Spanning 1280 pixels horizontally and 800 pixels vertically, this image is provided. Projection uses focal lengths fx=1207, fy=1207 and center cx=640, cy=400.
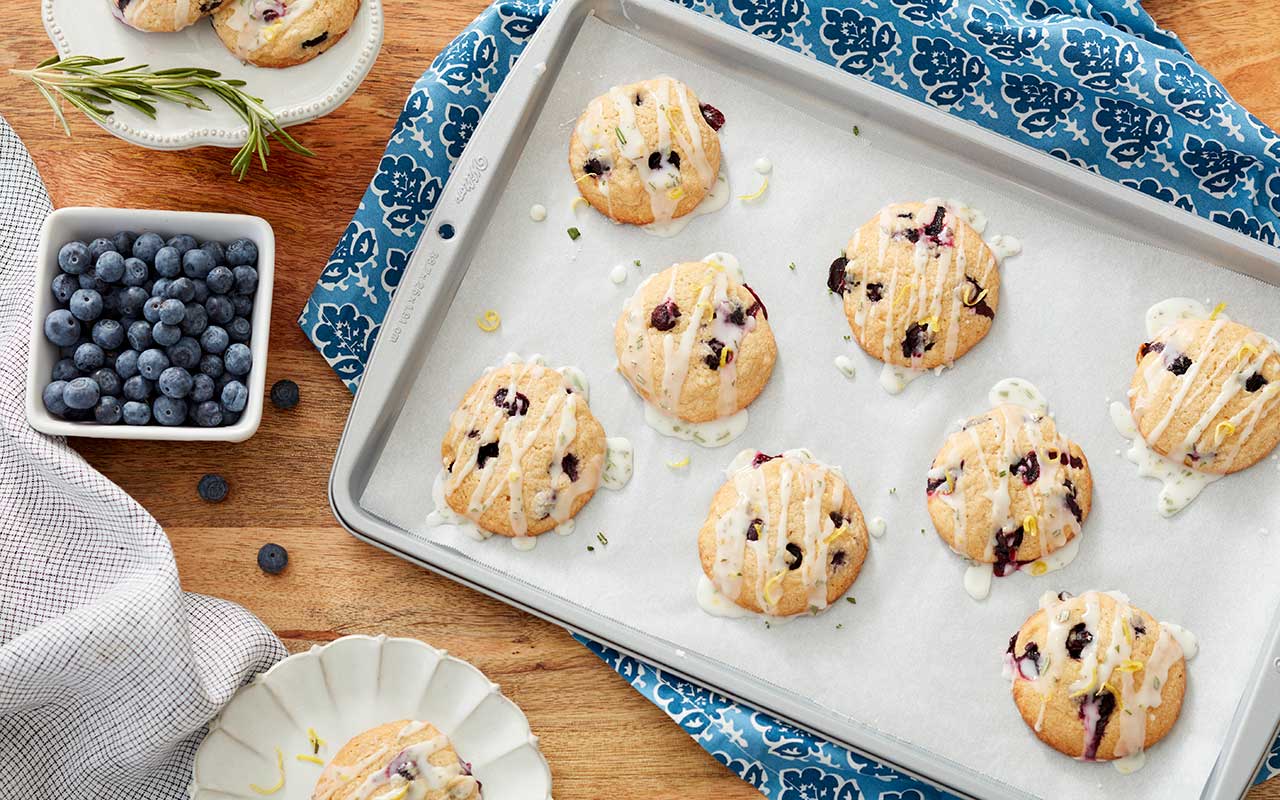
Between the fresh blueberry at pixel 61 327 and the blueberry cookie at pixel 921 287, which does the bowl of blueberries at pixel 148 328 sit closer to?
the fresh blueberry at pixel 61 327

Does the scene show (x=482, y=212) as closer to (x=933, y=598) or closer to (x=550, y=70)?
(x=550, y=70)

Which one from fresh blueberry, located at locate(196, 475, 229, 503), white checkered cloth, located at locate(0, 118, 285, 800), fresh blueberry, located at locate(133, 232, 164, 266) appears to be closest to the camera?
white checkered cloth, located at locate(0, 118, 285, 800)

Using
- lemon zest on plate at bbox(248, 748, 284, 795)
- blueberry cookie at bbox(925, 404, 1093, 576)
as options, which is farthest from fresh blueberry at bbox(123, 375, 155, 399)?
blueberry cookie at bbox(925, 404, 1093, 576)

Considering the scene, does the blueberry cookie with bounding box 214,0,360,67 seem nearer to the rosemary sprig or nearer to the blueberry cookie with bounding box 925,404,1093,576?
the rosemary sprig

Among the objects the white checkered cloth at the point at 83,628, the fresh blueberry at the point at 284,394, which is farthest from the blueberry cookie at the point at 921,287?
the white checkered cloth at the point at 83,628

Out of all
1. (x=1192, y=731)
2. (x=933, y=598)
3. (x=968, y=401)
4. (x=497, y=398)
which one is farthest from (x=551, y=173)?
(x=1192, y=731)

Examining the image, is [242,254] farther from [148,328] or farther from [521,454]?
[521,454]

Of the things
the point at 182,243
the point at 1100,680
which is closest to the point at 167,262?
the point at 182,243
